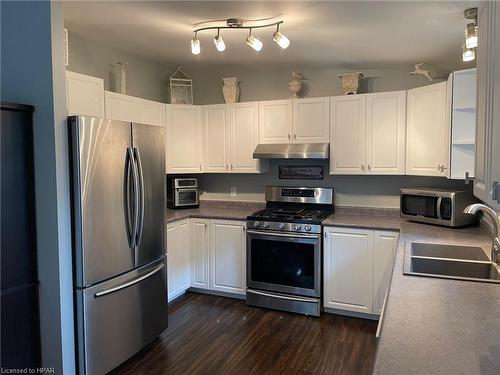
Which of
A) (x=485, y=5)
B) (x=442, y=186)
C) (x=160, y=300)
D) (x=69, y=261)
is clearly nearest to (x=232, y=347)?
(x=160, y=300)

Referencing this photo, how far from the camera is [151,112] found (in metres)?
3.82

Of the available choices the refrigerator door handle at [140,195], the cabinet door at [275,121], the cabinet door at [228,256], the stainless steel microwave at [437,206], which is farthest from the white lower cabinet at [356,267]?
the refrigerator door handle at [140,195]

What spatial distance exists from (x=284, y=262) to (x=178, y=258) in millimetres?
1105

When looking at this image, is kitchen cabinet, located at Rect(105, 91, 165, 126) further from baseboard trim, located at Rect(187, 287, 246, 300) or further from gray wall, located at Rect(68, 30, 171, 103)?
baseboard trim, located at Rect(187, 287, 246, 300)

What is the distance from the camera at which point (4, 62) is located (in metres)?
2.32

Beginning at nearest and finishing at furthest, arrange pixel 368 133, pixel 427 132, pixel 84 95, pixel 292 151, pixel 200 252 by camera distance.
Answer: pixel 84 95, pixel 427 132, pixel 368 133, pixel 292 151, pixel 200 252

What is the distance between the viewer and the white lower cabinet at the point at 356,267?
3.25 meters

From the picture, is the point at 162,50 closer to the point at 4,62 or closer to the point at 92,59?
the point at 92,59

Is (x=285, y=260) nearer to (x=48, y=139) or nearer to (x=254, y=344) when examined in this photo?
(x=254, y=344)

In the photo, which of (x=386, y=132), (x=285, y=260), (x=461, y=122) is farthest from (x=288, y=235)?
(x=461, y=122)

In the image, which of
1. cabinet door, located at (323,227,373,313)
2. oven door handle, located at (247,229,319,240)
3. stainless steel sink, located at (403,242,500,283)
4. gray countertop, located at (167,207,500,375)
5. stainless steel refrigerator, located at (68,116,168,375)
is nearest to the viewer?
gray countertop, located at (167,207,500,375)

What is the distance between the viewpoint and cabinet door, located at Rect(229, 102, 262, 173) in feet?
13.2

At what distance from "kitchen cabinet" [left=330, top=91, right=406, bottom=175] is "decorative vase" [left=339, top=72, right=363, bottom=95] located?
101 mm

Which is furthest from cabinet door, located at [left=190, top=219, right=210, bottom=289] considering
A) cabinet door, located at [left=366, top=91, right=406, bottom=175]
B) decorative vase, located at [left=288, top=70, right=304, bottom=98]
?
cabinet door, located at [left=366, top=91, right=406, bottom=175]
